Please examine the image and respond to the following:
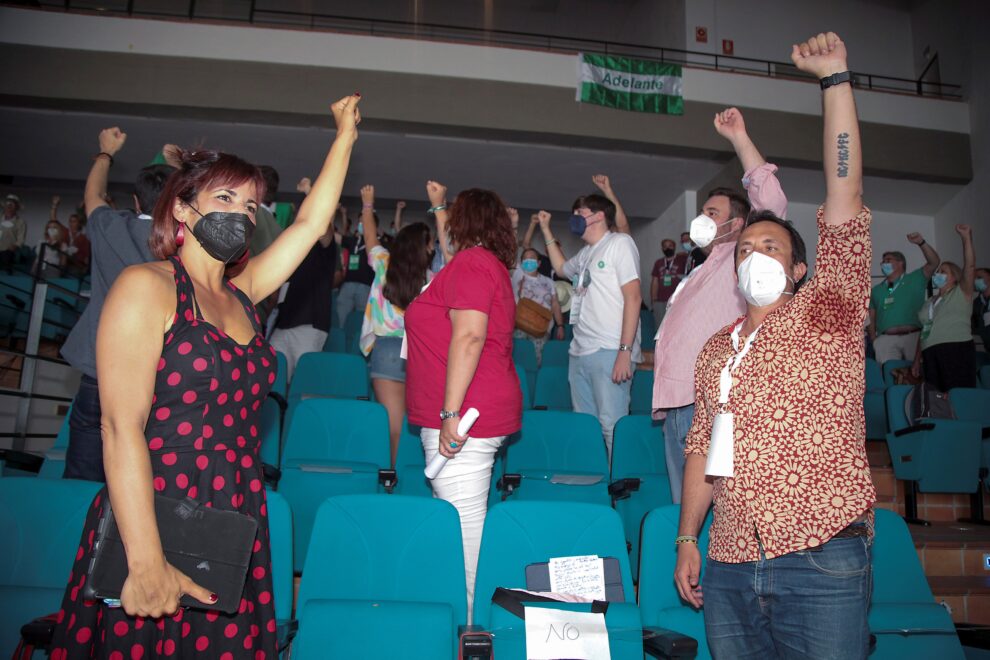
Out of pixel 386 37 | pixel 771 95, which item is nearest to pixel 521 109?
pixel 386 37

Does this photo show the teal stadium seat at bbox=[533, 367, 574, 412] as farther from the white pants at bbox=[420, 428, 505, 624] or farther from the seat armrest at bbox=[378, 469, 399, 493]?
the white pants at bbox=[420, 428, 505, 624]

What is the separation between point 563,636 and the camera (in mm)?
1733

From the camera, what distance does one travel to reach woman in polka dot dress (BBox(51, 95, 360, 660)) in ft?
3.61

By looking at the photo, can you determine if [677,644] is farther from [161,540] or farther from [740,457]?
[161,540]

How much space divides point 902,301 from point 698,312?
4890 millimetres

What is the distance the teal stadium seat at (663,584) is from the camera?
1.94 metres

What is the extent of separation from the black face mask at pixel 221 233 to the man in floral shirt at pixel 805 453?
1032 mm

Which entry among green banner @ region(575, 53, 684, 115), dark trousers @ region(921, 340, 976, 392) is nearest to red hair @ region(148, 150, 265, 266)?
Answer: dark trousers @ region(921, 340, 976, 392)

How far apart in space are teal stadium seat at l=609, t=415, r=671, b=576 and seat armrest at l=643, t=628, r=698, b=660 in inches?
48.1

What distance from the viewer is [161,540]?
3.71ft

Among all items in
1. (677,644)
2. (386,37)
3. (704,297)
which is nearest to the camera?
(677,644)

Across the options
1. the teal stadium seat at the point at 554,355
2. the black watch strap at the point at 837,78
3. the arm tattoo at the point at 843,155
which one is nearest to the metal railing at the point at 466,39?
the teal stadium seat at the point at 554,355

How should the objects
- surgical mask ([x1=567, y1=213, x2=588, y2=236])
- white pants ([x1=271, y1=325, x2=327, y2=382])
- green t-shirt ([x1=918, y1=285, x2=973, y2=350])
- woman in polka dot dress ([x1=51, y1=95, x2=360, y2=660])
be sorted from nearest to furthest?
woman in polka dot dress ([x1=51, y1=95, x2=360, y2=660]), surgical mask ([x1=567, y1=213, x2=588, y2=236]), white pants ([x1=271, y1=325, x2=327, y2=382]), green t-shirt ([x1=918, y1=285, x2=973, y2=350])

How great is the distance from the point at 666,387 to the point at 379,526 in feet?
3.33
